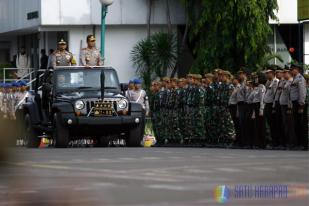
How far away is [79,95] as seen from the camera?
2575 centimetres

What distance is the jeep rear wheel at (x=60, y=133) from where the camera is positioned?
25.4 m

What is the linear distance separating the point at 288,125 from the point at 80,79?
6.05 m

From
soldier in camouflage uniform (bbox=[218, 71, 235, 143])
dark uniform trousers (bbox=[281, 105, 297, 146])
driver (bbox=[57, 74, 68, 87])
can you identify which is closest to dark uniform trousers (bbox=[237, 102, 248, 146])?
soldier in camouflage uniform (bbox=[218, 71, 235, 143])

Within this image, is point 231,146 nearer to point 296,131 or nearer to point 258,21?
point 296,131

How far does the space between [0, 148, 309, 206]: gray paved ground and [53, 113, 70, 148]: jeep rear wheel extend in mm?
4411

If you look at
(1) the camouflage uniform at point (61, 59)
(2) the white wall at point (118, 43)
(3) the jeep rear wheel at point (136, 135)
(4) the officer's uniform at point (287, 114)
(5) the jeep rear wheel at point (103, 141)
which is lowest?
(5) the jeep rear wheel at point (103, 141)

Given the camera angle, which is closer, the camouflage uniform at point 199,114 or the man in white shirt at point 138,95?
the camouflage uniform at point 199,114

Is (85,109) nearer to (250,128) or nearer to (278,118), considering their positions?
(250,128)

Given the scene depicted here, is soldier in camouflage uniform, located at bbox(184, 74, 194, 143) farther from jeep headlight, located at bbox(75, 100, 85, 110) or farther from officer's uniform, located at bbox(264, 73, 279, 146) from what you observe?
jeep headlight, located at bbox(75, 100, 85, 110)

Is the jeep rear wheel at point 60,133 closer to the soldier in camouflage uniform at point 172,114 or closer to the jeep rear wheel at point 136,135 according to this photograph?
the jeep rear wheel at point 136,135

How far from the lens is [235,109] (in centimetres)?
2622

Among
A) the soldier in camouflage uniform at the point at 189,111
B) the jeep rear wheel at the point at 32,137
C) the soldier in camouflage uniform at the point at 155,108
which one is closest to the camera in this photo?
the soldier in camouflage uniform at the point at 189,111

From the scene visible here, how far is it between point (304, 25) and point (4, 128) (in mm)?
43740

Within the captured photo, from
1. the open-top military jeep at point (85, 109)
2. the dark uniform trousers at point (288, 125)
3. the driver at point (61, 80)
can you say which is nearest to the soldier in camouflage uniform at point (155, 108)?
the open-top military jeep at point (85, 109)
